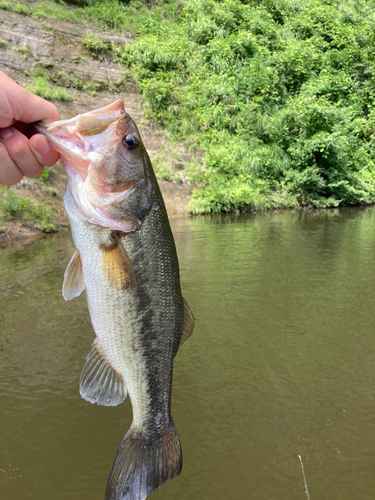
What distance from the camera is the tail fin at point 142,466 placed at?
6.28 ft

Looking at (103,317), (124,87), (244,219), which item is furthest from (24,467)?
(124,87)

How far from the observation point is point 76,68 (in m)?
22.1

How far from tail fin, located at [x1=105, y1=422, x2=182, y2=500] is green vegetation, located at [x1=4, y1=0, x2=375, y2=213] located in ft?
57.9

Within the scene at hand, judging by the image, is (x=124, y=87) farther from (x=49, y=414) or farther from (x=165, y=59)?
(x=49, y=414)

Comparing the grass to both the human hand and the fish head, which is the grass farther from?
the fish head

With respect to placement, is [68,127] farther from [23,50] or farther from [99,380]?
[23,50]

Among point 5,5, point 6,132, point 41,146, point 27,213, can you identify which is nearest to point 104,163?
point 41,146

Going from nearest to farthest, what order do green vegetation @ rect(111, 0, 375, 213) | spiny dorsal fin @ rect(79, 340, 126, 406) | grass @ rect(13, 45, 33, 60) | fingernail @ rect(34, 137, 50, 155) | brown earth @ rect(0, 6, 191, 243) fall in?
fingernail @ rect(34, 137, 50, 155) → spiny dorsal fin @ rect(79, 340, 126, 406) → brown earth @ rect(0, 6, 191, 243) → grass @ rect(13, 45, 33, 60) → green vegetation @ rect(111, 0, 375, 213)

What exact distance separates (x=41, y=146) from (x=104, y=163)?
0.31 m

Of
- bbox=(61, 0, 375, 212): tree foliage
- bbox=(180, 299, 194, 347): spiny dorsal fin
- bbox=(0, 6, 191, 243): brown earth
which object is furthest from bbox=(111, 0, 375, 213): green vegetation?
bbox=(180, 299, 194, 347): spiny dorsal fin

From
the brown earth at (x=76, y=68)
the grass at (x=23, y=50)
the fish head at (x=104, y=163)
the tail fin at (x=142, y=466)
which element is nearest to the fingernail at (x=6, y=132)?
the fish head at (x=104, y=163)

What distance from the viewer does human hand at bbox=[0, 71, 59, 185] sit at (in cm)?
186

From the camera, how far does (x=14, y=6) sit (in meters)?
22.1

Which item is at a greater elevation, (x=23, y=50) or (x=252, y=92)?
(x=23, y=50)
